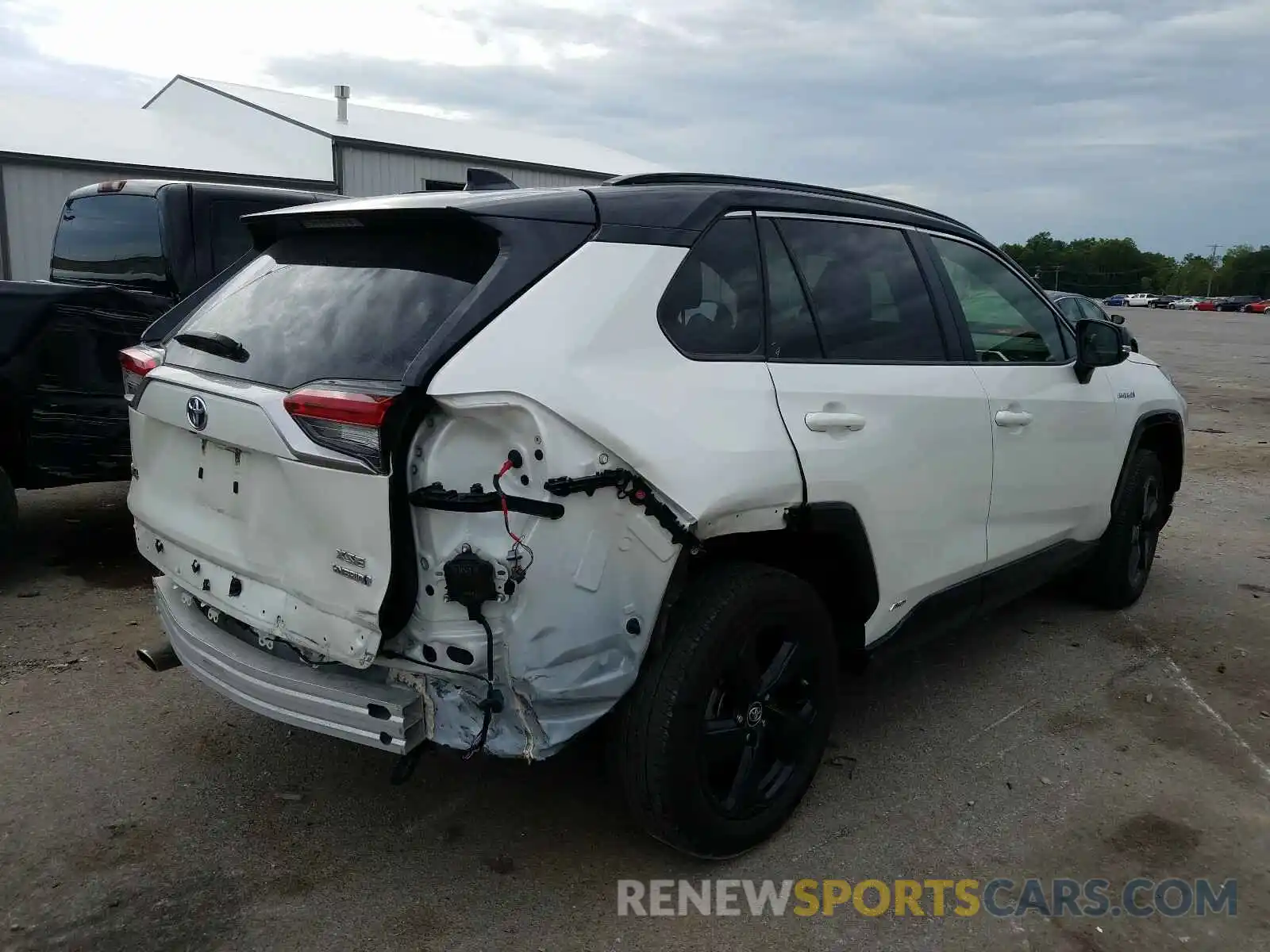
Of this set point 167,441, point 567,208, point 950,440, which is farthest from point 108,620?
point 950,440

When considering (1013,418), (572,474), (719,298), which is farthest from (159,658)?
(1013,418)

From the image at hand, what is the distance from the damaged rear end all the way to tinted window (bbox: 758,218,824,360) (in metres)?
0.66

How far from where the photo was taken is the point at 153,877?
2.80 meters

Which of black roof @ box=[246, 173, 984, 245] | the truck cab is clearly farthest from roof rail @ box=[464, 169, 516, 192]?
the truck cab

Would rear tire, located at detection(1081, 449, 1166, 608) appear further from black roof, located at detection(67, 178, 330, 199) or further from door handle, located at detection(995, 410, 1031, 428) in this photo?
black roof, located at detection(67, 178, 330, 199)

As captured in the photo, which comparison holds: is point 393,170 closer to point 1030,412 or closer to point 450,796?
point 1030,412

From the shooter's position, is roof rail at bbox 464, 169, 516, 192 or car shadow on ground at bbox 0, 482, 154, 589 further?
car shadow on ground at bbox 0, 482, 154, 589

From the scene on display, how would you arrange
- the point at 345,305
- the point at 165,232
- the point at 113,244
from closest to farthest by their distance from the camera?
the point at 345,305
the point at 165,232
the point at 113,244

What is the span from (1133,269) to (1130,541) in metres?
125

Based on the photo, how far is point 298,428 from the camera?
2.44 metres

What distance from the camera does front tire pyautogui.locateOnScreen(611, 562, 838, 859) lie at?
104 inches

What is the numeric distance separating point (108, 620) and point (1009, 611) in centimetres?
446

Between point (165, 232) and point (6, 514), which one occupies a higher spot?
point (165, 232)

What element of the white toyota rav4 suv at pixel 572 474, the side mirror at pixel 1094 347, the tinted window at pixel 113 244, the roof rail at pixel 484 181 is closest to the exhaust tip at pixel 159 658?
the white toyota rav4 suv at pixel 572 474
